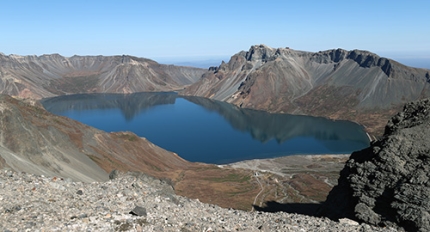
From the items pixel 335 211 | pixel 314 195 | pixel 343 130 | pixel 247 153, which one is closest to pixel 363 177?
pixel 335 211

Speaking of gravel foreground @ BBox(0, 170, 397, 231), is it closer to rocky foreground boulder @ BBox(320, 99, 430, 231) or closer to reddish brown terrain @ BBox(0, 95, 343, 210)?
rocky foreground boulder @ BBox(320, 99, 430, 231)

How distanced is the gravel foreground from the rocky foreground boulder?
197 cm

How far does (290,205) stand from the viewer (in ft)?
201

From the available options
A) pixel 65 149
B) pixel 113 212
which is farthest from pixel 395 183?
pixel 65 149

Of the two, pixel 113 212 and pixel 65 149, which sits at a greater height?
pixel 113 212

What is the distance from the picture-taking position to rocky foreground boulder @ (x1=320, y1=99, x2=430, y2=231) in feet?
87.6

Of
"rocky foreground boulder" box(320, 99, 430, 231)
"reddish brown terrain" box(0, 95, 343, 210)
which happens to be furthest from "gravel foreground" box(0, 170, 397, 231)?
"reddish brown terrain" box(0, 95, 343, 210)

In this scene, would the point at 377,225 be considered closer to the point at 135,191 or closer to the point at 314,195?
the point at 135,191

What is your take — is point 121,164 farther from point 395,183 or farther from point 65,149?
point 395,183

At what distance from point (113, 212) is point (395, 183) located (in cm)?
2277

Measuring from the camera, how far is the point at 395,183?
95.2 ft

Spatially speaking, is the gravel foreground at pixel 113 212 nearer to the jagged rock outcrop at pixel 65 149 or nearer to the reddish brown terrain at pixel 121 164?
the jagged rock outcrop at pixel 65 149

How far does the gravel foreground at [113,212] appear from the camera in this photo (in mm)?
16953

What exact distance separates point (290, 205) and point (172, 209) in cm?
4261
